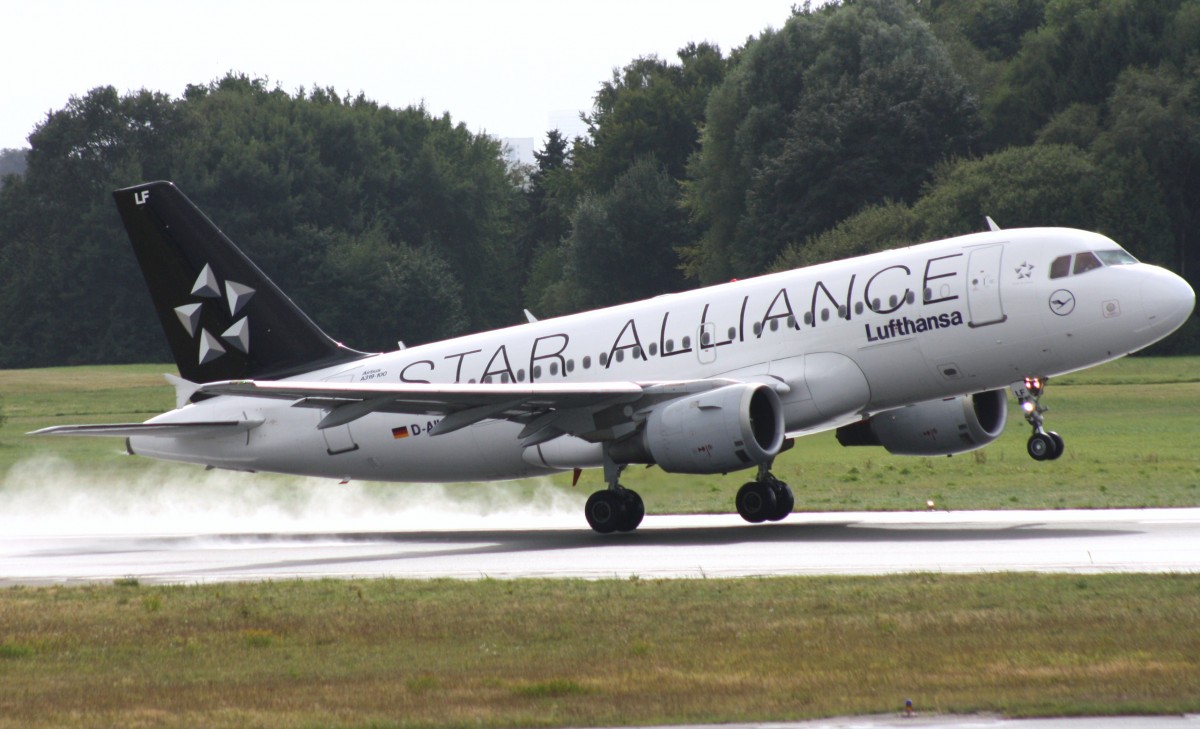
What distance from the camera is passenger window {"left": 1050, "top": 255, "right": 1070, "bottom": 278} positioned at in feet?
83.9

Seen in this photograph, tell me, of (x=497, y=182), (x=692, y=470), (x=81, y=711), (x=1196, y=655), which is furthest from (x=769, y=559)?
(x=497, y=182)

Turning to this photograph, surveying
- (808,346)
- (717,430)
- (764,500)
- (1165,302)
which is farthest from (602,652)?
(1165,302)

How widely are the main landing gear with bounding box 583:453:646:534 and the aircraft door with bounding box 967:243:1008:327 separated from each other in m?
6.37

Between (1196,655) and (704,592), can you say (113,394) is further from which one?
(1196,655)

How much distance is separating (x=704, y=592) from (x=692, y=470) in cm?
673

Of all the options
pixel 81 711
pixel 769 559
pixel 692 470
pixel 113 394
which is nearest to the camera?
pixel 81 711

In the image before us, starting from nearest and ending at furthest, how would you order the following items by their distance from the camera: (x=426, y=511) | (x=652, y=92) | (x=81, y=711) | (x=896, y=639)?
(x=81, y=711) → (x=896, y=639) → (x=426, y=511) → (x=652, y=92)

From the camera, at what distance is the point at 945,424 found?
28750mm

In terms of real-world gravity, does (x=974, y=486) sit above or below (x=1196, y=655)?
below

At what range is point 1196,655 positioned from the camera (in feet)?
46.0

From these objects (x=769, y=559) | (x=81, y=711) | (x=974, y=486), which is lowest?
(x=974, y=486)

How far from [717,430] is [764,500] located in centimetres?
344

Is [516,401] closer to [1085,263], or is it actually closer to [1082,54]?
[1085,263]

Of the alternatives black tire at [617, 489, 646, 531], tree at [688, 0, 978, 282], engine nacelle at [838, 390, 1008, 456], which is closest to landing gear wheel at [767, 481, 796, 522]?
engine nacelle at [838, 390, 1008, 456]
